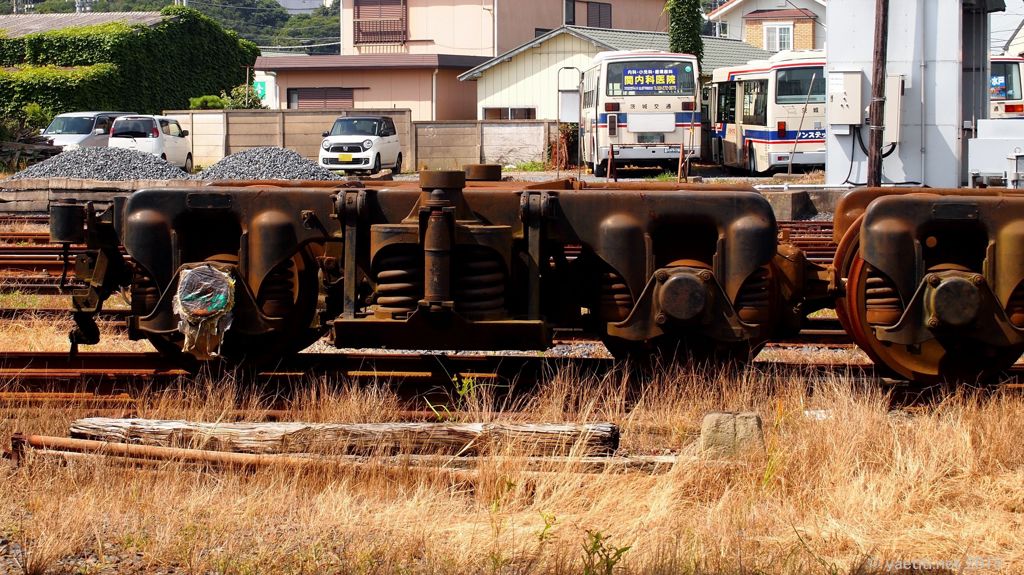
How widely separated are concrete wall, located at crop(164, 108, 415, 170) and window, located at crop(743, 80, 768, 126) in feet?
37.5

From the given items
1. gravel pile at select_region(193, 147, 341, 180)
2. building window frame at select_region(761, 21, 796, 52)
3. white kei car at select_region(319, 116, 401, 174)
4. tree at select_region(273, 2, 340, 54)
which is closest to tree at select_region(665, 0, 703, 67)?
white kei car at select_region(319, 116, 401, 174)

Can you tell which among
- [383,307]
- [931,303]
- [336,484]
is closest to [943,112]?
[931,303]

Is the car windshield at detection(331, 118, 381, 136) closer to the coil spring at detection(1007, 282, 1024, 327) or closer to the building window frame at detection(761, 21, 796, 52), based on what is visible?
the coil spring at detection(1007, 282, 1024, 327)

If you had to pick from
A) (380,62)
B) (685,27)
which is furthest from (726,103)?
(380,62)

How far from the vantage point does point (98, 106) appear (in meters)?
49.7

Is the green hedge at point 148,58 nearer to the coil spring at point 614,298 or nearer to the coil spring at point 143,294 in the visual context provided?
the coil spring at point 143,294

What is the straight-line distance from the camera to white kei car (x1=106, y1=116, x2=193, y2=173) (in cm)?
3328

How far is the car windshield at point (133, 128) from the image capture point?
33.7 metres

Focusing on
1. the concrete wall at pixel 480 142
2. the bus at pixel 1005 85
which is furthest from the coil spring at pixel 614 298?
the concrete wall at pixel 480 142

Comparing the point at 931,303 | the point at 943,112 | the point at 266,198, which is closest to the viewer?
the point at 931,303

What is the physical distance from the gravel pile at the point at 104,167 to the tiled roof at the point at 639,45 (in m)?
21.7

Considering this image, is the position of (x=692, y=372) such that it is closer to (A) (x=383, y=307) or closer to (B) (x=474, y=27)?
(A) (x=383, y=307)

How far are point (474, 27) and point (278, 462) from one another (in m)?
45.5

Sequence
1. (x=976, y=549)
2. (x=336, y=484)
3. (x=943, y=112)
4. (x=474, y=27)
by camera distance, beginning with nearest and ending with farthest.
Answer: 1. (x=976, y=549)
2. (x=336, y=484)
3. (x=943, y=112)
4. (x=474, y=27)
